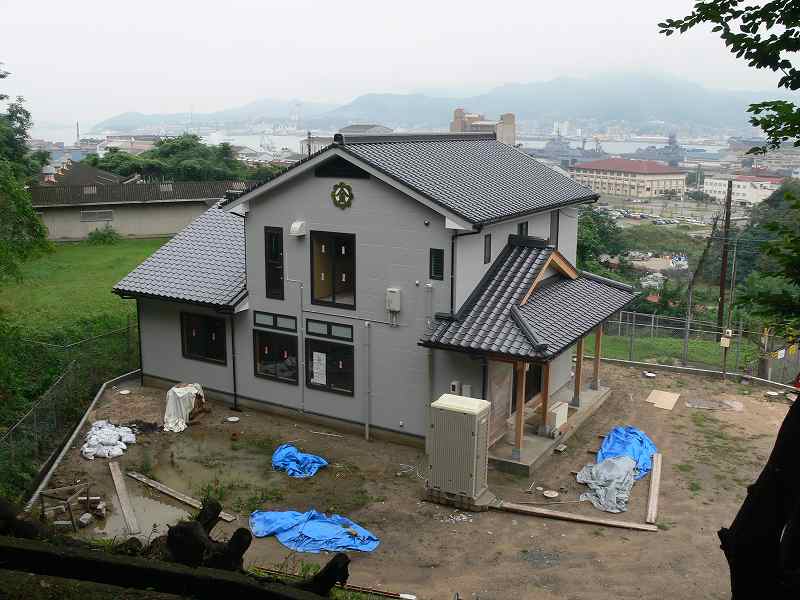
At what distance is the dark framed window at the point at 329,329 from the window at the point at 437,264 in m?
2.60

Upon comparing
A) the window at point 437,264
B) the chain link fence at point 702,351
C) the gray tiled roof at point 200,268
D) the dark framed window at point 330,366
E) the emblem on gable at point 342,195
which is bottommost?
the chain link fence at point 702,351

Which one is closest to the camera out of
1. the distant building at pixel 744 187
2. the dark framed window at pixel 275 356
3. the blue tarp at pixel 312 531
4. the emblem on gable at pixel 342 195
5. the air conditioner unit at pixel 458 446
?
the blue tarp at pixel 312 531

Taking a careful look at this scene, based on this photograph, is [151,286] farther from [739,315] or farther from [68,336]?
[739,315]

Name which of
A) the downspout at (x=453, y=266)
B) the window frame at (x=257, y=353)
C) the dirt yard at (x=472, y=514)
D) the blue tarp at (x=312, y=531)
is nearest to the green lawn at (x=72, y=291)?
the window frame at (x=257, y=353)

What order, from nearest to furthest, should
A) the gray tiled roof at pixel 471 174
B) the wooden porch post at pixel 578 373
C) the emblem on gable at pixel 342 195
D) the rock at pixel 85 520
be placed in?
the rock at pixel 85 520 < the gray tiled roof at pixel 471 174 < the emblem on gable at pixel 342 195 < the wooden porch post at pixel 578 373

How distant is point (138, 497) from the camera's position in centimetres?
1580

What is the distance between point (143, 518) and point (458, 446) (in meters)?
6.17

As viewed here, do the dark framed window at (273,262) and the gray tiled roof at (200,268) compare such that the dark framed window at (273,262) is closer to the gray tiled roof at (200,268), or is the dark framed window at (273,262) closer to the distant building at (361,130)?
the gray tiled roof at (200,268)

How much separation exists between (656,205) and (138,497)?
3648 inches

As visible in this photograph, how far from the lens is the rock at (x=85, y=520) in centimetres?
1438

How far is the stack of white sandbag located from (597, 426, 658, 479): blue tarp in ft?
35.8

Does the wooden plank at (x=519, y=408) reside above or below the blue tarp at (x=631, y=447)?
above

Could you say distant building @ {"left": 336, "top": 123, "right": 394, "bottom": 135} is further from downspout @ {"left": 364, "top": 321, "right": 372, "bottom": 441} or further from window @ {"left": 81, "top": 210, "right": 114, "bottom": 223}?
window @ {"left": 81, "top": 210, "right": 114, "bottom": 223}

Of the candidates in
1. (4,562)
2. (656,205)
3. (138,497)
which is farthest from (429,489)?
(656,205)
